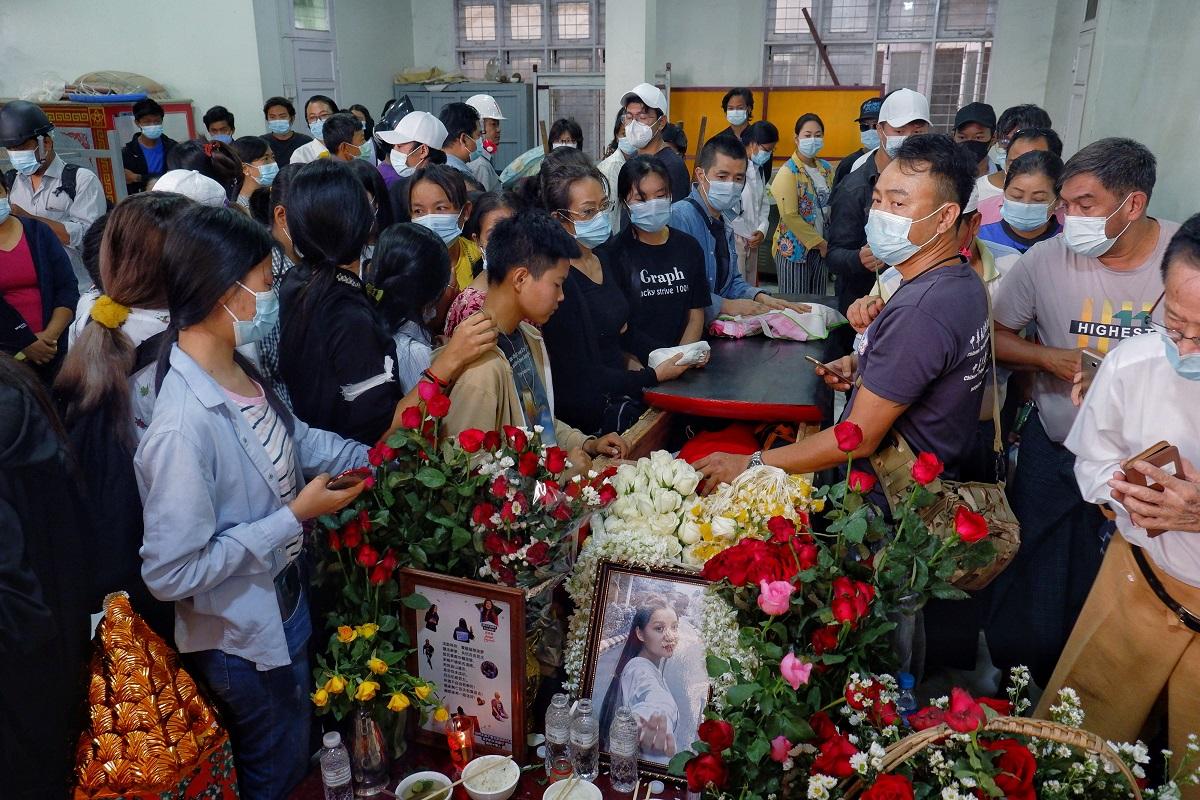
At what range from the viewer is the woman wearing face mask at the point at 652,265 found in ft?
10.3

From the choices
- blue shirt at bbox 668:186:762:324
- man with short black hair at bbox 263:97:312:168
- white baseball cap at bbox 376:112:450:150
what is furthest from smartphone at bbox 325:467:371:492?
man with short black hair at bbox 263:97:312:168

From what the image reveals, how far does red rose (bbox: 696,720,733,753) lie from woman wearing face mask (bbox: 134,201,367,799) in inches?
27.4

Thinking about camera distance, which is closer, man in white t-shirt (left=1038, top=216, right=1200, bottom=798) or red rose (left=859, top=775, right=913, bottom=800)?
red rose (left=859, top=775, right=913, bottom=800)

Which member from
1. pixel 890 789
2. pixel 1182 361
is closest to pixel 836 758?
pixel 890 789

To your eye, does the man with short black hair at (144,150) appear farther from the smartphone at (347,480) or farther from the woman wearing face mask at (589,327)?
the smartphone at (347,480)

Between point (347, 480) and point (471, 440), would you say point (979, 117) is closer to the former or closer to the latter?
point (471, 440)

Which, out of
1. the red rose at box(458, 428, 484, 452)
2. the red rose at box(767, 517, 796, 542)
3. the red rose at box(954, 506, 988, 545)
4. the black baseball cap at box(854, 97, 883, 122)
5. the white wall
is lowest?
the red rose at box(767, 517, 796, 542)

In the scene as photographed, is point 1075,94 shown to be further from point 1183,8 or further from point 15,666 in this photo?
point 15,666

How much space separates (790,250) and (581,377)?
3.95m

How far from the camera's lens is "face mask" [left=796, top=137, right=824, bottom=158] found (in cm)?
652

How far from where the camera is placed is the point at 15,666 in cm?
125

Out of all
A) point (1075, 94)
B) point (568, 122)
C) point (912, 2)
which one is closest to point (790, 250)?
point (568, 122)

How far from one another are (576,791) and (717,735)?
0.99 ft

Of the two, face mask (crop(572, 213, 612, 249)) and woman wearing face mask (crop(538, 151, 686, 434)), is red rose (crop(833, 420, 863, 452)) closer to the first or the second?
woman wearing face mask (crop(538, 151, 686, 434))
